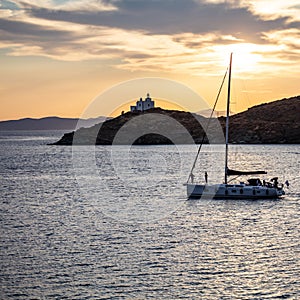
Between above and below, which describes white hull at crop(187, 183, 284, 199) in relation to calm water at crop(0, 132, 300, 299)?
above

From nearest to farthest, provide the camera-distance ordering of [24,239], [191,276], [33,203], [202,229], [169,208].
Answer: [191,276]
[24,239]
[202,229]
[169,208]
[33,203]

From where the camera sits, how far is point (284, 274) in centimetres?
4156

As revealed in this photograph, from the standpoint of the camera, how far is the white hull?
80188 millimetres

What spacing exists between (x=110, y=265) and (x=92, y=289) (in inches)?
218

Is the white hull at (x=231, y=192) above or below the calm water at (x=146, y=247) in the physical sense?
above

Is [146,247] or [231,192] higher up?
[231,192]

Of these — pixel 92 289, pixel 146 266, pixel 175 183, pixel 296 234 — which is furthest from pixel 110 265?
pixel 175 183

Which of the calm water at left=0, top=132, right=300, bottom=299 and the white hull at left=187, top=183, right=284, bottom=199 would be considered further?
the white hull at left=187, top=183, right=284, bottom=199

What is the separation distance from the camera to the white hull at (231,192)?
8019 centimetres

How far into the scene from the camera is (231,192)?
264 feet

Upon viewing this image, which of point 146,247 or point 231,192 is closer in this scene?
point 146,247

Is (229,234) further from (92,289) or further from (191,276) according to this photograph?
(92,289)

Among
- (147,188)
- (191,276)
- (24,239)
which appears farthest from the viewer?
(147,188)

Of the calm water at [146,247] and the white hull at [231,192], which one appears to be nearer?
the calm water at [146,247]
